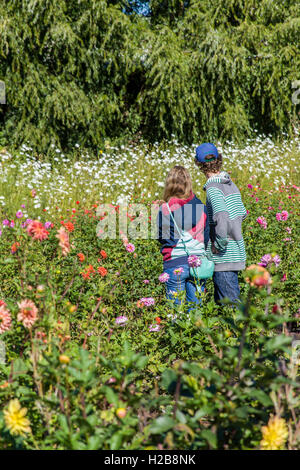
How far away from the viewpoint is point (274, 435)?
123 cm

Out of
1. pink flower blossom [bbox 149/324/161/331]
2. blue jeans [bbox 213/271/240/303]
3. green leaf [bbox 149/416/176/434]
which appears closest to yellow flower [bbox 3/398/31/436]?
green leaf [bbox 149/416/176/434]

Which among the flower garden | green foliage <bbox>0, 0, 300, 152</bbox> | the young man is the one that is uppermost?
green foliage <bbox>0, 0, 300, 152</bbox>

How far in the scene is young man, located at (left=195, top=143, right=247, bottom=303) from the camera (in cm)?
292

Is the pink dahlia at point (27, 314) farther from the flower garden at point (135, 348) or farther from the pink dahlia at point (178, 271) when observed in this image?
the pink dahlia at point (178, 271)

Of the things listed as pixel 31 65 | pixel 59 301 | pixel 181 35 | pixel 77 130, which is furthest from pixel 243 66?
pixel 59 301

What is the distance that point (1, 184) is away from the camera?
6480 millimetres

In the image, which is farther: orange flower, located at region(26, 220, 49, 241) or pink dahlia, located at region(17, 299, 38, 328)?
orange flower, located at region(26, 220, 49, 241)

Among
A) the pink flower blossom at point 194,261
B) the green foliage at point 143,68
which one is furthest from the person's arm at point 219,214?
the green foliage at point 143,68

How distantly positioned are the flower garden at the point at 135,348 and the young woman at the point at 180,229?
0.20 metres

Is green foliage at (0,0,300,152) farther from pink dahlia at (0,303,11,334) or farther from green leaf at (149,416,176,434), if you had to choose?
green leaf at (149,416,176,434)

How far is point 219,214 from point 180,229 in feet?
1.09

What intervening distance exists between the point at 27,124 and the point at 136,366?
7.64m

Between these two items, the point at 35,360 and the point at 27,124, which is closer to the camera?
the point at 35,360

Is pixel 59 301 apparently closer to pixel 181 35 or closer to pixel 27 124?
pixel 27 124
